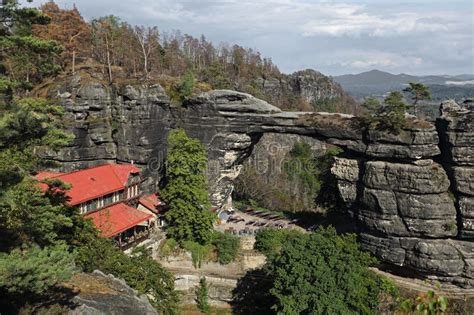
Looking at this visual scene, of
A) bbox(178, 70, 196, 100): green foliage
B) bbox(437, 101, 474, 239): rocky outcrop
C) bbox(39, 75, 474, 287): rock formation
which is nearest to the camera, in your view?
bbox(437, 101, 474, 239): rocky outcrop

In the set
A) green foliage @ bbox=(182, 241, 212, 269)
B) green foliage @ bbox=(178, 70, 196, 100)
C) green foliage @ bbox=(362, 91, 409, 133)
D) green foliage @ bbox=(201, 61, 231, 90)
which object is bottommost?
green foliage @ bbox=(182, 241, 212, 269)

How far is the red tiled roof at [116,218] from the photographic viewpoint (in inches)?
1035

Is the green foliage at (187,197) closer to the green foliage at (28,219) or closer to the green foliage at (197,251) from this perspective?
the green foliage at (197,251)

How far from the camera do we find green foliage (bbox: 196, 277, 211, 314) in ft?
91.4

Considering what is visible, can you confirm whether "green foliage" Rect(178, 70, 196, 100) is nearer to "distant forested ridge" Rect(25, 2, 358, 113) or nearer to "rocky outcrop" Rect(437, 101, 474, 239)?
"distant forested ridge" Rect(25, 2, 358, 113)

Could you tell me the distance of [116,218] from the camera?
90.9 ft

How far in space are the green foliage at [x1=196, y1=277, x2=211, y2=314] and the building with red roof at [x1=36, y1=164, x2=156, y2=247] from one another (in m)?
5.57

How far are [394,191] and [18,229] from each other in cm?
2214

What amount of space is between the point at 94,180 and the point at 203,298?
36.5ft

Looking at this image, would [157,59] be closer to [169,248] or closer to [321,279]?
[169,248]

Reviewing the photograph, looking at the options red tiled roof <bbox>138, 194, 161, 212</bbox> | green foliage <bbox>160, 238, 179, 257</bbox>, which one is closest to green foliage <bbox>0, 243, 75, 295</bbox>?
green foliage <bbox>160, 238, 179, 257</bbox>

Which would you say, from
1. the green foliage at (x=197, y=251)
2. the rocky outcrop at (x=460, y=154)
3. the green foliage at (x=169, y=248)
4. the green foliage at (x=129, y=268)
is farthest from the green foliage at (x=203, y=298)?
the rocky outcrop at (x=460, y=154)

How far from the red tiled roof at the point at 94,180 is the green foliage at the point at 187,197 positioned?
3363 mm

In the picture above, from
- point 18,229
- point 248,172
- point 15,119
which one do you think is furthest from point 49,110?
point 248,172
